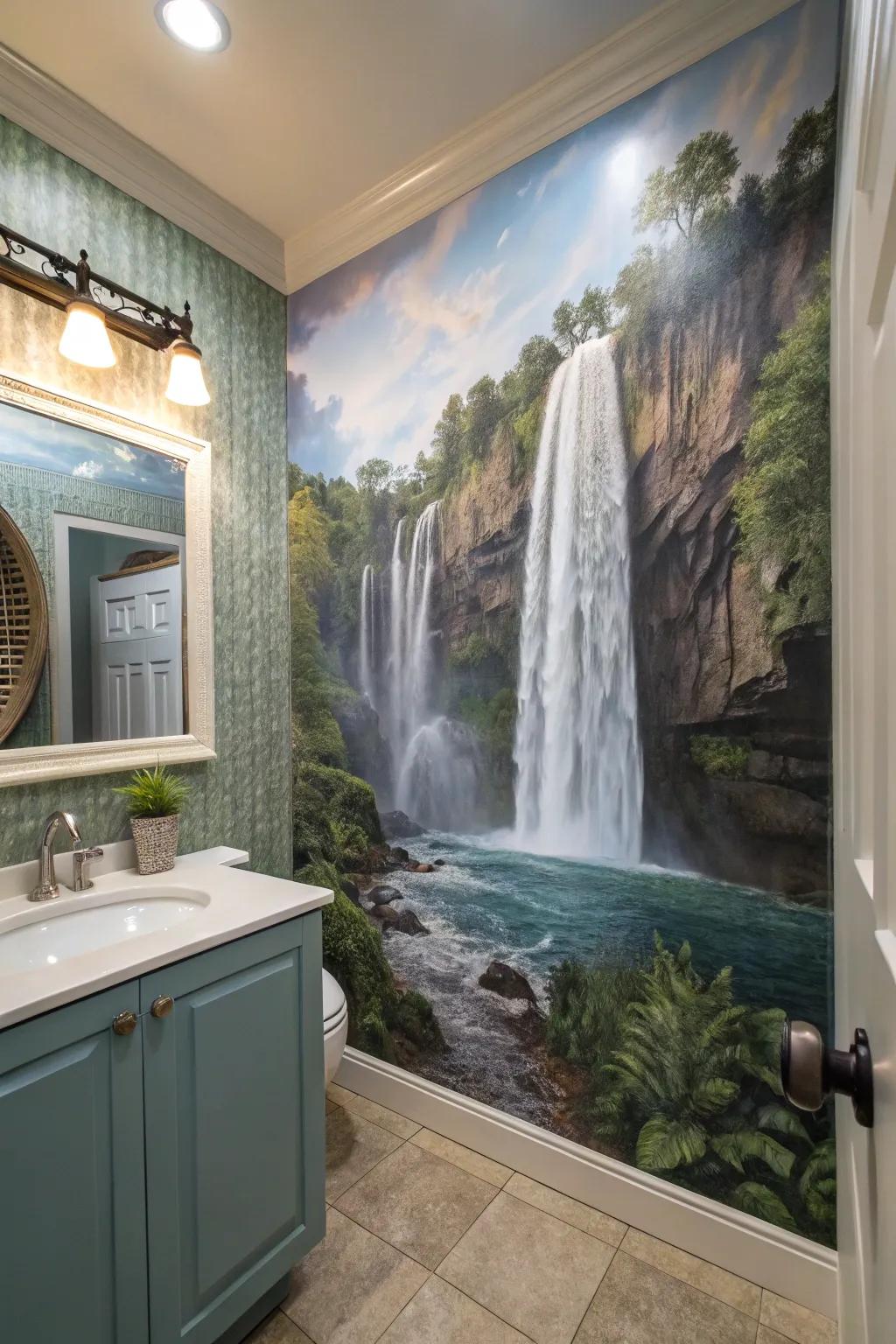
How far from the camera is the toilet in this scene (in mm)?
1584

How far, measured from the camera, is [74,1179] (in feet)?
3.17

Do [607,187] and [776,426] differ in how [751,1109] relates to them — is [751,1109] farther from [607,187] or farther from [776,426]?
[607,187]

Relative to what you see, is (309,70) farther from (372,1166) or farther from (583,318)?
(372,1166)

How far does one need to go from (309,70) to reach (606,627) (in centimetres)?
157

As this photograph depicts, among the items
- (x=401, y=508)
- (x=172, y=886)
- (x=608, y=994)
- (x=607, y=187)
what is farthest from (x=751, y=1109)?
(x=607, y=187)

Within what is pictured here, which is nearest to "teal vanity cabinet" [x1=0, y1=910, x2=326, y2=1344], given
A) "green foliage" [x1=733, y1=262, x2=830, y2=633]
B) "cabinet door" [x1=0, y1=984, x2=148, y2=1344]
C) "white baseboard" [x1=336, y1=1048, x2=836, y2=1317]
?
"cabinet door" [x1=0, y1=984, x2=148, y2=1344]

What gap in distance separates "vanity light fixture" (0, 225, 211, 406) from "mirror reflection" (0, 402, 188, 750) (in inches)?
9.4

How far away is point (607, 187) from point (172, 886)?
207cm

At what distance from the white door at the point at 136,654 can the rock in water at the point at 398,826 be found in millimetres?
690

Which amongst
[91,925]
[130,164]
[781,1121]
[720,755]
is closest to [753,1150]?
[781,1121]

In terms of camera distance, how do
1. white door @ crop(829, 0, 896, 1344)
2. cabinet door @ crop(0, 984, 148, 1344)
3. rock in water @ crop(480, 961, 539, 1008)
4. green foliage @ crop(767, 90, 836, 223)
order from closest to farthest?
white door @ crop(829, 0, 896, 1344) < cabinet door @ crop(0, 984, 148, 1344) < green foliage @ crop(767, 90, 836, 223) < rock in water @ crop(480, 961, 539, 1008)

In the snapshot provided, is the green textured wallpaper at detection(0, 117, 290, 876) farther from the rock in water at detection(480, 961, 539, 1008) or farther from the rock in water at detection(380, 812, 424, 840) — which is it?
the rock in water at detection(480, 961, 539, 1008)

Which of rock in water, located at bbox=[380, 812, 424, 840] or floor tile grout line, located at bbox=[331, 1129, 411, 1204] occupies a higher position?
rock in water, located at bbox=[380, 812, 424, 840]

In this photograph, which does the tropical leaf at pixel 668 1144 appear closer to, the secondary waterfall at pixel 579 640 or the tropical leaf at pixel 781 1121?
the tropical leaf at pixel 781 1121
